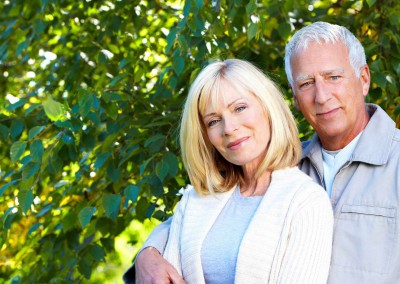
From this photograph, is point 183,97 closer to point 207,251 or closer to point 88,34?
point 88,34

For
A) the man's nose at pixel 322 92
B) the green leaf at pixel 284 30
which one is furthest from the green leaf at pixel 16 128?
the man's nose at pixel 322 92

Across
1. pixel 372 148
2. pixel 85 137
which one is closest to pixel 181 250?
pixel 372 148

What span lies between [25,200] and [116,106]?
567 millimetres

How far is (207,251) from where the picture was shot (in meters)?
2.49

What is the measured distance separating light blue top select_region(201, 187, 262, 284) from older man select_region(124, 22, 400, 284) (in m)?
0.13

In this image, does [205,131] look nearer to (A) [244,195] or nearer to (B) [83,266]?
(A) [244,195]

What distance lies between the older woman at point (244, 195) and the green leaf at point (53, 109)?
1.45 feet

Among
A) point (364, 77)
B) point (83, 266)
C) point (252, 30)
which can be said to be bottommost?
point (83, 266)

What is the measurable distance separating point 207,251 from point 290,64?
71cm

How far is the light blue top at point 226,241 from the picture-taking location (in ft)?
7.97

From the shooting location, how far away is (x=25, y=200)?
2857 millimetres

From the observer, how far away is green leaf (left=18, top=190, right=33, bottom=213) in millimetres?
2844

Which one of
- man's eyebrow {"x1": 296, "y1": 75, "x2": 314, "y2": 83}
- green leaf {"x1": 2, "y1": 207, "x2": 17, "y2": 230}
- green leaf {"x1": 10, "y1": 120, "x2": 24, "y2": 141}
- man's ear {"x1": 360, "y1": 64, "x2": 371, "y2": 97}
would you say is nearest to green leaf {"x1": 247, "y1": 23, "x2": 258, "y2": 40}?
man's eyebrow {"x1": 296, "y1": 75, "x2": 314, "y2": 83}

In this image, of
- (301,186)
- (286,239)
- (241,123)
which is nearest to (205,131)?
(241,123)
